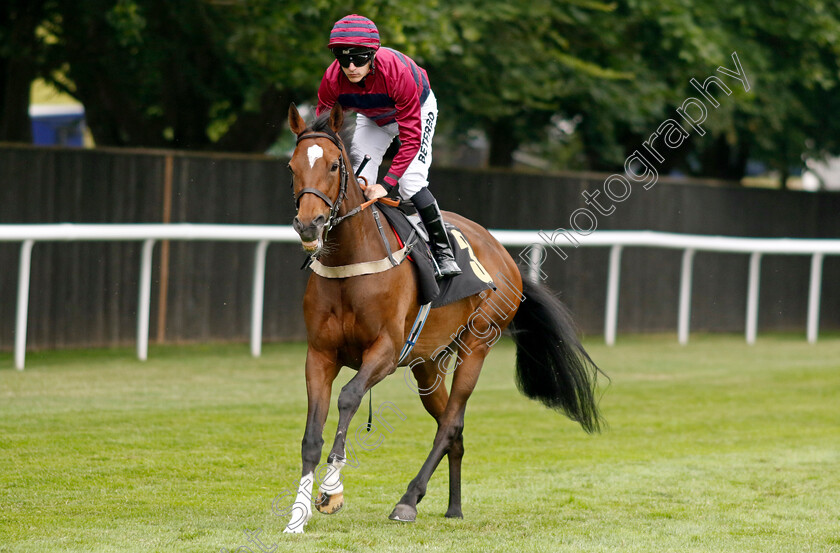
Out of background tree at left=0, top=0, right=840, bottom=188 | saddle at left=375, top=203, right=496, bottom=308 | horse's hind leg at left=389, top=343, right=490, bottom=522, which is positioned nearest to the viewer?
horse's hind leg at left=389, top=343, right=490, bottom=522

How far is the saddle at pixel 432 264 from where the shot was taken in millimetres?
5363

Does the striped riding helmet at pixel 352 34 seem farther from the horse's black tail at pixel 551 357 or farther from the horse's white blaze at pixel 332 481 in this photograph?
the horse's black tail at pixel 551 357

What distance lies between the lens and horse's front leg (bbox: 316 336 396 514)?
4676 millimetres

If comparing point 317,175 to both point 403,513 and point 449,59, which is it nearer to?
point 403,513

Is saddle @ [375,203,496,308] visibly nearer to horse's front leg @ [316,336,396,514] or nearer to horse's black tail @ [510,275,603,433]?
horse's front leg @ [316,336,396,514]

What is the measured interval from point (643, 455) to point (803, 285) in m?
9.36

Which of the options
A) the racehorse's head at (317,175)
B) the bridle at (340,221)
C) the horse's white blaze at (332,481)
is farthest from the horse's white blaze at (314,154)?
the horse's white blaze at (332,481)

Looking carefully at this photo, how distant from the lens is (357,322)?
4922 mm

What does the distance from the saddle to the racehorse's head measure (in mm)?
640

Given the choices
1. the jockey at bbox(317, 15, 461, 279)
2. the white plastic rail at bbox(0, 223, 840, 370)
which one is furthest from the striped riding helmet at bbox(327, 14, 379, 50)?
the white plastic rail at bbox(0, 223, 840, 370)

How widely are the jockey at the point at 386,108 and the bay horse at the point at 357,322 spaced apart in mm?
301

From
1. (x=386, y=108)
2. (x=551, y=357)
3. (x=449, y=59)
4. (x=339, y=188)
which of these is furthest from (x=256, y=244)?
(x=339, y=188)

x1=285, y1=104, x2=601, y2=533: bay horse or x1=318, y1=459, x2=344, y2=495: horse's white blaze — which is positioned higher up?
x1=285, y1=104, x2=601, y2=533: bay horse

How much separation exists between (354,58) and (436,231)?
3.34 ft
